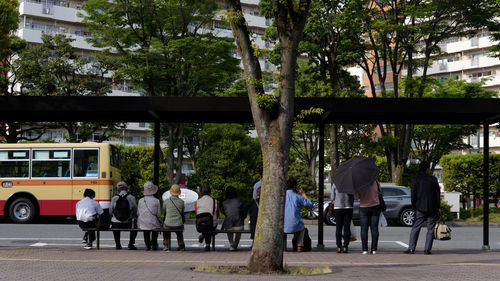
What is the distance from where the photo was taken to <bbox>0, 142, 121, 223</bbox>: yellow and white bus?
23.8 metres

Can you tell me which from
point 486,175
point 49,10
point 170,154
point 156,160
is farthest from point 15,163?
point 49,10

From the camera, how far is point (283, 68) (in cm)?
984

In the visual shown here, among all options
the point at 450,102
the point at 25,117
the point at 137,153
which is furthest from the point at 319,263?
the point at 137,153

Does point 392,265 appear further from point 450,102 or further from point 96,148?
point 96,148

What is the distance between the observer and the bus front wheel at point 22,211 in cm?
2389

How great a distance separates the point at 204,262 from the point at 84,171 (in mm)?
13991

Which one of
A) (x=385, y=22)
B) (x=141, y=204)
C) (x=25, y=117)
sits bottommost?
(x=141, y=204)

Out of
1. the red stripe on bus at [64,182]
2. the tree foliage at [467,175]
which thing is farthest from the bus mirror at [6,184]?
the tree foliage at [467,175]

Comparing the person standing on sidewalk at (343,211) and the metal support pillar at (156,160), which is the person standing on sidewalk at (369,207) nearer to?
the person standing on sidewalk at (343,211)

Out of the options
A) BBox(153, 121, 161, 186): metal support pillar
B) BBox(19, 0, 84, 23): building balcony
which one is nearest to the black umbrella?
BBox(153, 121, 161, 186): metal support pillar

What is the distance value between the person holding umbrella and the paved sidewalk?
0.68m

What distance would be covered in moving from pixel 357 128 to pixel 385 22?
1318cm

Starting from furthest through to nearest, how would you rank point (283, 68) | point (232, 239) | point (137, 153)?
point (137, 153), point (232, 239), point (283, 68)

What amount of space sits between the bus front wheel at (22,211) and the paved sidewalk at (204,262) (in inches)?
426
